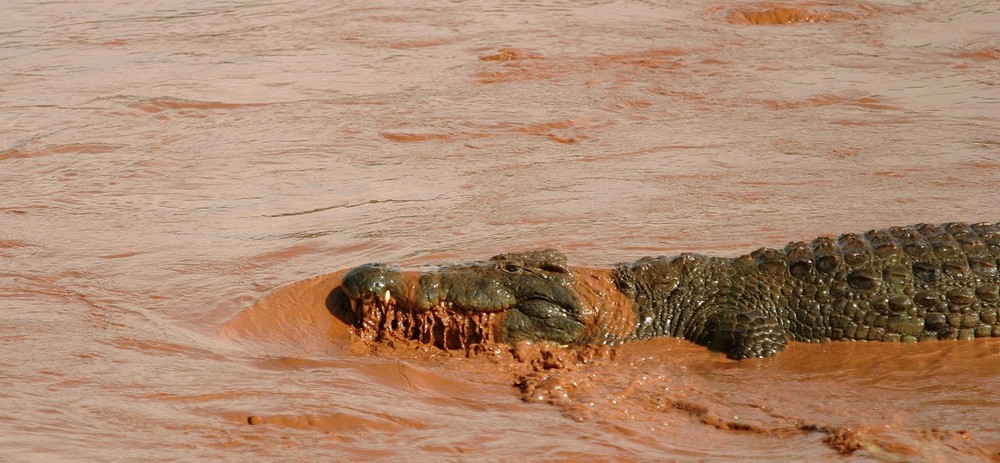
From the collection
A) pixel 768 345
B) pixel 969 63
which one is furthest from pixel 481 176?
pixel 969 63

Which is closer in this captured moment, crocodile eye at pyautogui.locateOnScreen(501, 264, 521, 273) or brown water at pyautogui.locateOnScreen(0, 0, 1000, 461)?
brown water at pyautogui.locateOnScreen(0, 0, 1000, 461)

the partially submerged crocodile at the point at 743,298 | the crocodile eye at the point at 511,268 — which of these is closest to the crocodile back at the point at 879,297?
the partially submerged crocodile at the point at 743,298

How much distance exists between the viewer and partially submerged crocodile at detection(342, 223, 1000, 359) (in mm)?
6062

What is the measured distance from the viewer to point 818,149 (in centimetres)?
966

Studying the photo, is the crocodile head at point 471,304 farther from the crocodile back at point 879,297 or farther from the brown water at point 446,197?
the crocodile back at point 879,297

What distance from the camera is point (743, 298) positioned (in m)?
6.26

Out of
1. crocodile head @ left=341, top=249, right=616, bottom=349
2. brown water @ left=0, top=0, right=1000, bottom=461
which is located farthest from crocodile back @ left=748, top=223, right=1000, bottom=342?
crocodile head @ left=341, top=249, right=616, bottom=349

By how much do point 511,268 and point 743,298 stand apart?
119 cm

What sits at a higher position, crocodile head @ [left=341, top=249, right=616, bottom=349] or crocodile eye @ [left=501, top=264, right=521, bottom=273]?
crocodile eye @ [left=501, top=264, right=521, bottom=273]

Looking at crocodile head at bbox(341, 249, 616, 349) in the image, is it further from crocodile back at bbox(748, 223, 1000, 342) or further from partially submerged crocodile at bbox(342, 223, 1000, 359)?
crocodile back at bbox(748, 223, 1000, 342)

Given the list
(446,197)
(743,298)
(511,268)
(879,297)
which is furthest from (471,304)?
(446,197)

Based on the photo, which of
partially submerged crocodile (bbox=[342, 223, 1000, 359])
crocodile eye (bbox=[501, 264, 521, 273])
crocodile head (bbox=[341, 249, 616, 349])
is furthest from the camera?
crocodile eye (bbox=[501, 264, 521, 273])

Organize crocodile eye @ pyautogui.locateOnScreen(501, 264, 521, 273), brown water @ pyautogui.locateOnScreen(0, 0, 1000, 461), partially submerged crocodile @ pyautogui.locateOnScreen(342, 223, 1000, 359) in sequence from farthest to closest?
1. crocodile eye @ pyautogui.locateOnScreen(501, 264, 521, 273)
2. partially submerged crocodile @ pyautogui.locateOnScreen(342, 223, 1000, 359)
3. brown water @ pyautogui.locateOnScreen(0, 0, 1000, 461)

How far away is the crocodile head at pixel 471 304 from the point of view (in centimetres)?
593
